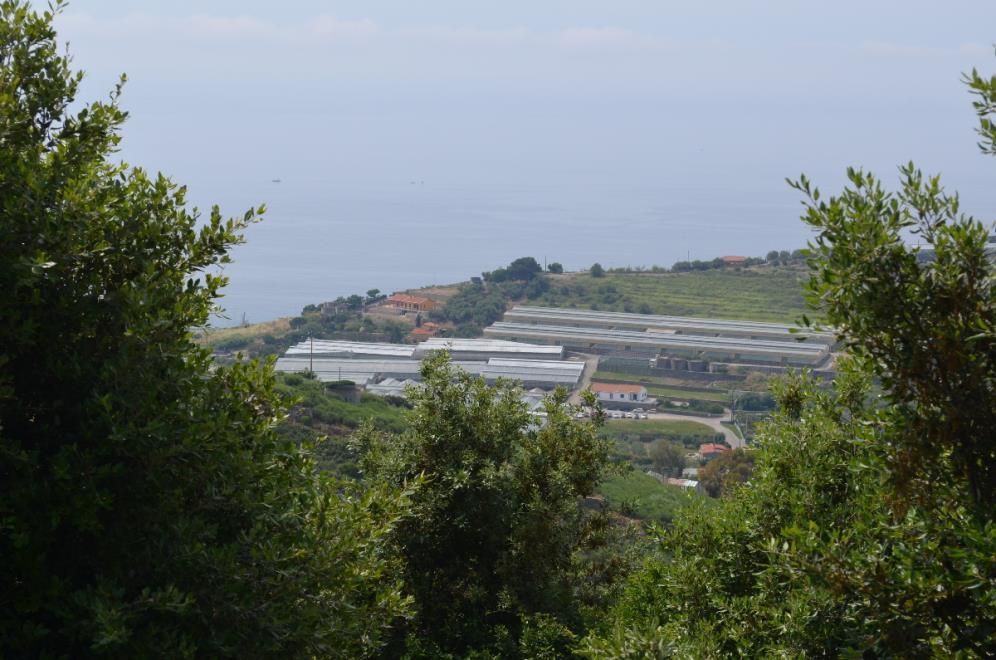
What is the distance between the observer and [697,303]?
60.0 metres

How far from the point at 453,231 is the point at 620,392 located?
7769 cm

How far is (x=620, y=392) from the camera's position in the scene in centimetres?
4303

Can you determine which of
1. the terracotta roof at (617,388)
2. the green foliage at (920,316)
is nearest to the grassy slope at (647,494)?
the green foliage at (920,316)

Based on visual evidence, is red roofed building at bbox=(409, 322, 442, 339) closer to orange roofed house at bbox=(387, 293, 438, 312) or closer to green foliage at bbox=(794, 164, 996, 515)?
orange roofed house at bbox=(387, 293, 438, 312)

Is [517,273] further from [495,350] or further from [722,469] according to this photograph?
[722,469]

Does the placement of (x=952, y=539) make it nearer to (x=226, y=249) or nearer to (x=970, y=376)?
(x=970, y=376)

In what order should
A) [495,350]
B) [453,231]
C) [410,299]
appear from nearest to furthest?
1. [495,350]
2. [410,299]
3. [453,231]

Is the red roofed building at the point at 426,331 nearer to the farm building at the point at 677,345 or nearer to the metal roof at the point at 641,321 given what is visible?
the farm building at the point at 677,345

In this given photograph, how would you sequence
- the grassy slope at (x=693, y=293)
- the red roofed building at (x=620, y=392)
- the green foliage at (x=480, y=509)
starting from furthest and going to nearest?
the grassy slope at (x=693, y=293)
the red roofed building at (x=620, y=392)
the green foliage at (x=480, y=509)

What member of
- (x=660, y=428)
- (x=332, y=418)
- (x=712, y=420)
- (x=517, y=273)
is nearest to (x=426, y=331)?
(x=517, y=273)

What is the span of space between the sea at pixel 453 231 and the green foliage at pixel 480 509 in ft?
179

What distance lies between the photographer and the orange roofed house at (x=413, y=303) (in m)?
58.6

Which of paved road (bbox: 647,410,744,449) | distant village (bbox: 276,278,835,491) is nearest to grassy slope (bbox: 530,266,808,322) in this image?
distant village (bbox: 276,278,835,491)

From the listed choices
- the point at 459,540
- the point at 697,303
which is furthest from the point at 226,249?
the point at 697,303
